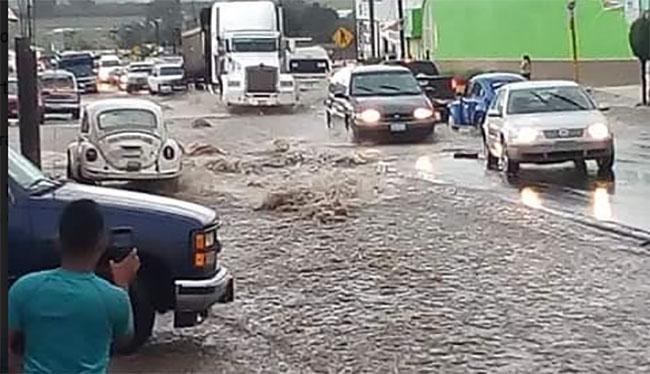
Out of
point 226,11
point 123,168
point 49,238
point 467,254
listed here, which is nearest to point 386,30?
point 226,11

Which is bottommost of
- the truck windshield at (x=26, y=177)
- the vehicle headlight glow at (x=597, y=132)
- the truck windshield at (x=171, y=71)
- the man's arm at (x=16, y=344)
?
the truck windshield at (x=171, y=71)

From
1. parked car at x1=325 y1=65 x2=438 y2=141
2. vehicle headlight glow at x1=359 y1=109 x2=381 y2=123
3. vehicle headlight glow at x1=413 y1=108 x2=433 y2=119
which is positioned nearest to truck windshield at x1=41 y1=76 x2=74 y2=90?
parked car at x1=325 y1=65 x2=438 y2=141

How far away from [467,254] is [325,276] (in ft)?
6.18

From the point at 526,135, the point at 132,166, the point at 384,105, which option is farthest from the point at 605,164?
the point at 384,105

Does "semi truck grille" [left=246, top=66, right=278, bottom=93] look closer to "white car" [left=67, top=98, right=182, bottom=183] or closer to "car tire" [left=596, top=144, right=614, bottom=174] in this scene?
"white car" [left=67, top=98, right=182, bottom=183]

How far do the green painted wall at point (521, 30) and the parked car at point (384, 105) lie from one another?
81.0 ft

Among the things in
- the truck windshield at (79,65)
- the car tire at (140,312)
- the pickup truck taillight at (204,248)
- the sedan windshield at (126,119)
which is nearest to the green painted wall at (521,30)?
the truck windshield at (79,65)

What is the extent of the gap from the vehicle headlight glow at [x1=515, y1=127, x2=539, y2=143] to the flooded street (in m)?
0.67

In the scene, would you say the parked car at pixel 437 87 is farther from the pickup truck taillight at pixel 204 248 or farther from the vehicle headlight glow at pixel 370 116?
the pickup truck taillight at pixel 204 248

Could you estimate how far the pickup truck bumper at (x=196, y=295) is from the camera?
9812 mm

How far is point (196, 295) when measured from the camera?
32.2 ft

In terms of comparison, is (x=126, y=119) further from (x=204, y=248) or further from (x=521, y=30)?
(x=521, y=30)

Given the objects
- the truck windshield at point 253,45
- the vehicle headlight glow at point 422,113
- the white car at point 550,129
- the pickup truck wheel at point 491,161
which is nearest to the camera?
the white car at point 550,129

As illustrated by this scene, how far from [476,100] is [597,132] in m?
13.0
